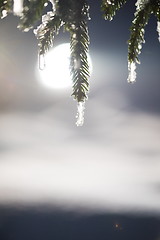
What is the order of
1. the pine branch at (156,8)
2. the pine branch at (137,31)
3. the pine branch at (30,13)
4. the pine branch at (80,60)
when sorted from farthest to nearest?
the pine branch at (156,8)
the pine branch at (137,31)
the pine branch at (80,60)
the pine branch at (30,13)

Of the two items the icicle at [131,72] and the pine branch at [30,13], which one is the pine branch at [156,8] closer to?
the icicle at [131,72]

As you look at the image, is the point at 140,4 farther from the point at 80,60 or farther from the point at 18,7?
the point at 18,7

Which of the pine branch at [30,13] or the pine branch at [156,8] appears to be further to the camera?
the pine branch at [156,8]

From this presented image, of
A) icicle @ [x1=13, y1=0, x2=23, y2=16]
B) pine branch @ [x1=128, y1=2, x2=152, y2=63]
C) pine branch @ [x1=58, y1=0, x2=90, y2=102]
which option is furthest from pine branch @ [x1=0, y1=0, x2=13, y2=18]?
pine branch @ [x1=128, y1=2, x2=152, y2=63]

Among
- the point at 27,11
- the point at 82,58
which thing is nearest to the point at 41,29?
the point at 27,11

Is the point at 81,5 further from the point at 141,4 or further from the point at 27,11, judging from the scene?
the point at 141,4

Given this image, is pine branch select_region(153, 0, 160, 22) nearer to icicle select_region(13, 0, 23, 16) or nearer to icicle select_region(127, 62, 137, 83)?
icicle select_region(127, 62, 137, 83)

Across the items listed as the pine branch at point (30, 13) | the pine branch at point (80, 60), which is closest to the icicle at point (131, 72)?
the pine branch at point (80, 60)

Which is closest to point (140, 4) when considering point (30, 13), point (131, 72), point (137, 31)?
point (137, 31)
